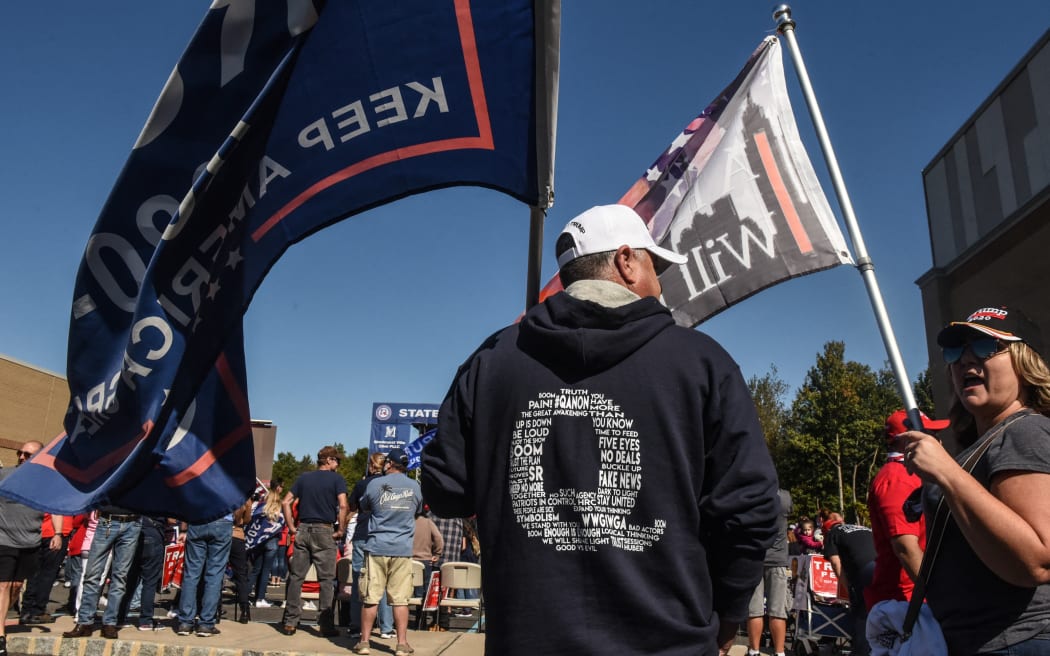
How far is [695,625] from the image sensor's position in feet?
5.98

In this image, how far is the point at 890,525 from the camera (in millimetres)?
3680

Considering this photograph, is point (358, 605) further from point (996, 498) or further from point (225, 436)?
point (996, 498)

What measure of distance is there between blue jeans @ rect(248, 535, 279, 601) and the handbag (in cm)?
1166

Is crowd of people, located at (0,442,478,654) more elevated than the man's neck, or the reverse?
the man's neck

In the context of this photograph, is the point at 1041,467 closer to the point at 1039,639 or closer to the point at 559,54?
the point at 1039,639

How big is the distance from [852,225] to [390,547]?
6452mm

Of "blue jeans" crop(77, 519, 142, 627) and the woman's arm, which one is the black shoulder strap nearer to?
the woman's arm

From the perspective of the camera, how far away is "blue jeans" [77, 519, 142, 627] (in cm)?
836

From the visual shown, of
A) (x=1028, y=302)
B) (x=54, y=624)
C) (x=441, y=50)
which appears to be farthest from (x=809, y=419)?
(x=441, y=50)

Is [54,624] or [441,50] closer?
[441,50]

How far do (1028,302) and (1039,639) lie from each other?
20008 millimetres

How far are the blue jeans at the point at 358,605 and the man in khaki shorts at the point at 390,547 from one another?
1.60 feet

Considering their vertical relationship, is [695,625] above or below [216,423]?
below

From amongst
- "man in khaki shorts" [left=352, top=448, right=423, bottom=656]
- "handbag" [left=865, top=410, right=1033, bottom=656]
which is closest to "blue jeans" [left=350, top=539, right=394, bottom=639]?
"man in khaki shorts" [left=352, top=448, right=423, bottom=656]
